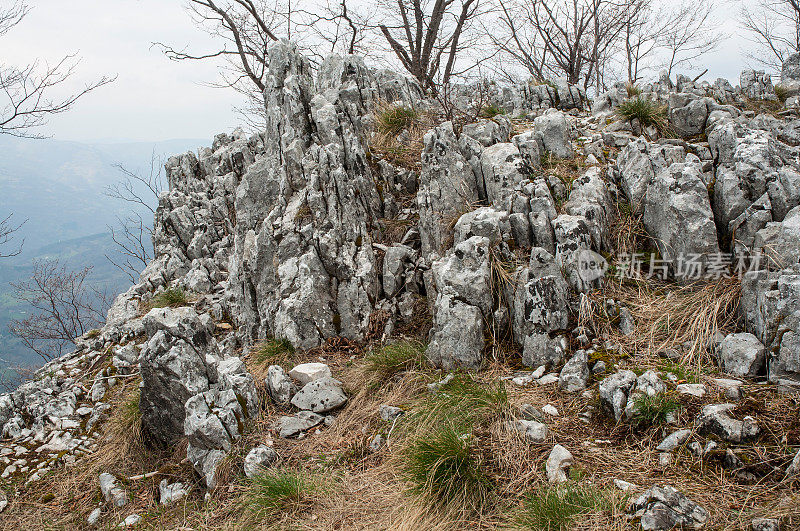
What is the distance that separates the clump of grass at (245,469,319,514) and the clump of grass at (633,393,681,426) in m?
2.76

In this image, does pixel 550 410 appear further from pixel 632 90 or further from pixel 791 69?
pixel 791 69

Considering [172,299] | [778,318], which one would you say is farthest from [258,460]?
[172,299]

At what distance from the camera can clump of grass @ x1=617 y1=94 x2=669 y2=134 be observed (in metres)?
7.65

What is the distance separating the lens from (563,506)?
115 inches

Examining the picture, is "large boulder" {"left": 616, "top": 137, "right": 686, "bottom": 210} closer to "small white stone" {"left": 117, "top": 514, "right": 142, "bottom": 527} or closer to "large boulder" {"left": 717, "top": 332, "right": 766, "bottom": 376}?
"large boulder" {"left": 717, "top": 332, "right": 766, "bottom": 376}

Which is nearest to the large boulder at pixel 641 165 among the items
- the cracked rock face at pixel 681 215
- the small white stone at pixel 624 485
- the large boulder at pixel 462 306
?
the cracked rock face at pixel 681 215

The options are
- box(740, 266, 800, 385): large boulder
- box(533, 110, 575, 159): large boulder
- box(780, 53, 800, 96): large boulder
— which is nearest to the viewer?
box(740, 266, 800, 385): large boulder

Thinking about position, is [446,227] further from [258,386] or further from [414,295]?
[258,386]

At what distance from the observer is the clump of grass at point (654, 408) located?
→ 137 inches

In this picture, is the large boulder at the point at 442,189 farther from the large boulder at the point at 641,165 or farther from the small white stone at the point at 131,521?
the small white stone at the point at 131,521

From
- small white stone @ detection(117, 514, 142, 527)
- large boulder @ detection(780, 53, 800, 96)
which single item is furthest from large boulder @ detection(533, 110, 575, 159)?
large boulder @ detection(780, 53, 800, 96)

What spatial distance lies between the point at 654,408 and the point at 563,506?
1.21m

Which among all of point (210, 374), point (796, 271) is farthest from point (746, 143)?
point (210, 374)

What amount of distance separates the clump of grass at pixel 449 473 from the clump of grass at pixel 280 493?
93 cm
